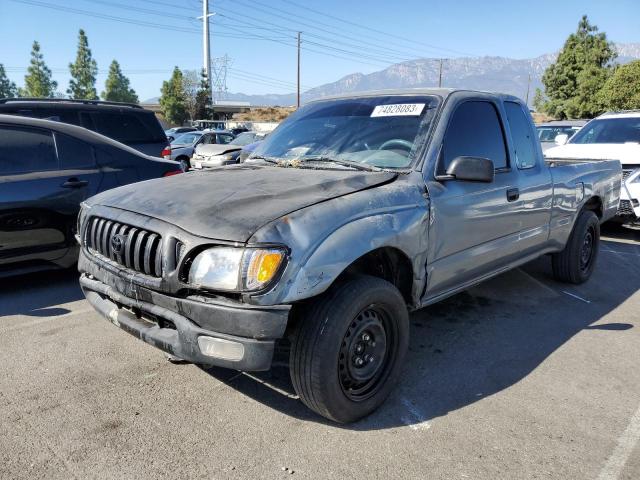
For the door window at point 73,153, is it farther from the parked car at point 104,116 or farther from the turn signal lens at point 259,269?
the turn signal lens at point 259,269

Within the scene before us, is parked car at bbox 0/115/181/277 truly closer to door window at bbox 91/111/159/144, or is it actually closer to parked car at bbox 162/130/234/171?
door window at bbox 91/111/159/144

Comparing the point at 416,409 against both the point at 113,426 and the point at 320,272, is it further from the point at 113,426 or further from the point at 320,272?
the point at 113,426

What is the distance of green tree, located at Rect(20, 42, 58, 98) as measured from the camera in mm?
76938

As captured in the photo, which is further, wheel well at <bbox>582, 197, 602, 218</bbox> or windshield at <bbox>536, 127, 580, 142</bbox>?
windshield at <bbox>536, 127, 580, 142</bbox>

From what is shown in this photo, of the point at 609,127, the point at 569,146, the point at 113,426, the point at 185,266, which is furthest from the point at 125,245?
the point at 609,127

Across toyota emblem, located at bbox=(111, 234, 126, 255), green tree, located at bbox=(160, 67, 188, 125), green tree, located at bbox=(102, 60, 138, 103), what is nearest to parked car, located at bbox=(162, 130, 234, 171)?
toyota emblem, located at bbox=(111, 234, 126, 255)

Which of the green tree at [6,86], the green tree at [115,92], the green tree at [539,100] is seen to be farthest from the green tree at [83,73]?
the green tree at [539,100]

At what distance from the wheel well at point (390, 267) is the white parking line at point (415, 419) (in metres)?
0.66

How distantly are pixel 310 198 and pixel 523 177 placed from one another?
228cm

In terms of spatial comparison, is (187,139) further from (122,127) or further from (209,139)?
(122,127)

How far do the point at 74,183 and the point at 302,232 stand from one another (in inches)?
134

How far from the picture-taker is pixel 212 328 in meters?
2.41

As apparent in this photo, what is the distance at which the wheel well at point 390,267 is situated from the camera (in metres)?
2.99

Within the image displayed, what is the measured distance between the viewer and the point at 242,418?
2.84 m
